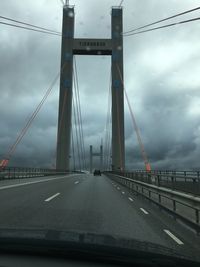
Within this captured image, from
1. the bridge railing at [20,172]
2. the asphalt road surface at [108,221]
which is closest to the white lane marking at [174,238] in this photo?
the asphalt road surface at [108,221]

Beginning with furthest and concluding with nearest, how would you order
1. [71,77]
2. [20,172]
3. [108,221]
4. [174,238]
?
[71,77] < [20,172] < [108,221] < [174,238]

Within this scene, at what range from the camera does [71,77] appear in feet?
198

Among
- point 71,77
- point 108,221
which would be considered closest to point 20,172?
point 71,77

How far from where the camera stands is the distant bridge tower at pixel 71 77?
5603cm

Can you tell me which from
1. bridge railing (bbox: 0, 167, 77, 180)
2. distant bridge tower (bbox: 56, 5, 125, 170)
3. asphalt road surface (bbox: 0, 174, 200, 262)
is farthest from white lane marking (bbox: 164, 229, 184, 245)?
distant bridge tower (bbox: 56, 5, 125, 170)

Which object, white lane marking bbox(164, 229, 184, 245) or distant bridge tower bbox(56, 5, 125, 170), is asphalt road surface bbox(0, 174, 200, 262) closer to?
white lane marking bbox(164, 229, 184, 245)

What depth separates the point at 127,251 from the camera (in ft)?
13.0

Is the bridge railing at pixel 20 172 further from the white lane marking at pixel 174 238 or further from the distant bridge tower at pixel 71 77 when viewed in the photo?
the white lane marking at pixel 174 238

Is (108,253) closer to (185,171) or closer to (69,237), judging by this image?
(69,237)

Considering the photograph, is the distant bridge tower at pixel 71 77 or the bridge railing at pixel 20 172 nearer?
the bridge railing at pixel 20 172

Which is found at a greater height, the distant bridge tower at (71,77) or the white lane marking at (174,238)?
the distant bridge tower at (71,77)

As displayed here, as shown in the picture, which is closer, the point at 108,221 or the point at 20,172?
the point at 108,221

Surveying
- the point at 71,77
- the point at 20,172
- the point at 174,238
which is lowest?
the point at 174,238

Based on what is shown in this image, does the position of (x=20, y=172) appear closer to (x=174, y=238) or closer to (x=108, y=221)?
(x=108, y=221)
